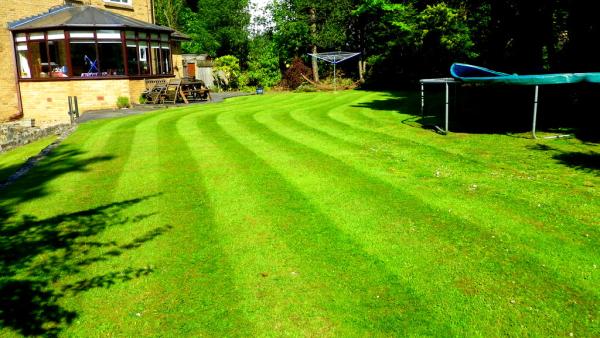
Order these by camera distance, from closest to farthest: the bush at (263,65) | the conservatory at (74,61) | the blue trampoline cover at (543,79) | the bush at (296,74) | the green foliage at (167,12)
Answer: the blue trampoline cover at (543,79) → the conservatory at (74,61) → the bush at (296,74) → the bush at (263,65) → the green foliage at (167,12)

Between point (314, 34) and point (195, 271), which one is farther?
point (314, 34)

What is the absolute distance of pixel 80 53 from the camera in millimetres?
27297

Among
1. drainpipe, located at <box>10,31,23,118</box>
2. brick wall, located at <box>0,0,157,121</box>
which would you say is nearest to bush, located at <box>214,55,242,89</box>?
brick wall, located at <box>0,0,157,121</box>

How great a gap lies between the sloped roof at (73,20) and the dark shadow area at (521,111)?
628 inches

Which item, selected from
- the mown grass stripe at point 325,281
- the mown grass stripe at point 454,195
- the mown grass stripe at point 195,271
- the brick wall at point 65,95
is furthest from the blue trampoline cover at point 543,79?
the brick wall at point 65,95

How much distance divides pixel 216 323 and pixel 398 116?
1645 centimetres

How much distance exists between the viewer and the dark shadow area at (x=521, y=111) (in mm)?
16264

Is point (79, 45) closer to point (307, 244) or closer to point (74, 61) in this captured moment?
point (74, 61)

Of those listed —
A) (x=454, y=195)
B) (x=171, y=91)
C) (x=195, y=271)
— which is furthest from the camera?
(x=171, y=91)

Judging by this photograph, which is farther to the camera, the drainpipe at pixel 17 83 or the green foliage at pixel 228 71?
the green foliage at pixel 228 71

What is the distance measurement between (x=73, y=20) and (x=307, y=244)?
25.4 metres

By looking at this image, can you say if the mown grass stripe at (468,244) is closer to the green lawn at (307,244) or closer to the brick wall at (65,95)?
the green lawn at (307,244)

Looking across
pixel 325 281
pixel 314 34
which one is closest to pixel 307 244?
pixel 325 281

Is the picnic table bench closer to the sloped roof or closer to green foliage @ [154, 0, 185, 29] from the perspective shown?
the sloped roof
